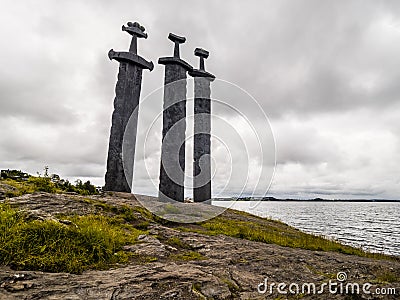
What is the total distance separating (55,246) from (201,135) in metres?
9.98

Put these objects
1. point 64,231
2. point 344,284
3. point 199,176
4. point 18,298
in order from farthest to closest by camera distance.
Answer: point 199,176 < point 64,231 < point 344,284 < point 18,298

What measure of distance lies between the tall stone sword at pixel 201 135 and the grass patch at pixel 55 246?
8.50 meters

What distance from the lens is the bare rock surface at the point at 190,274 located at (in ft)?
10.8

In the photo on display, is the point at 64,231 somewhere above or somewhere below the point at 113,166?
below

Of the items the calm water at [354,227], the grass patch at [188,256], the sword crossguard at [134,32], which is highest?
the sword crossguard at [134,32]

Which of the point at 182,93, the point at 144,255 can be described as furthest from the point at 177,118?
the point at 144,255

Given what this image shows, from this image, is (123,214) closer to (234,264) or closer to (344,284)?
(234,264)

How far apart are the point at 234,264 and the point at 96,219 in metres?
3.09

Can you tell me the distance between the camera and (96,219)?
620cm

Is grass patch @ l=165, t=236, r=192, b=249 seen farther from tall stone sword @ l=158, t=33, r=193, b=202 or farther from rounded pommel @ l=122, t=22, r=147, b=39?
rounded pommel @ l=122, t=22, r=147, b=39

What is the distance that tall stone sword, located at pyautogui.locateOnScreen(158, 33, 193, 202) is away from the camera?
1189 centimetres

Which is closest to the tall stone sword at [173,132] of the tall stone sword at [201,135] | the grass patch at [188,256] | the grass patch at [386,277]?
the tall stone sword at [201,135]

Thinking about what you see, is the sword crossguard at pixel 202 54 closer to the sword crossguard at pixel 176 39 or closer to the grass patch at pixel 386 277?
the sword crossguard at pixel 176 39

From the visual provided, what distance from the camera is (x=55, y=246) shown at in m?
4.19
